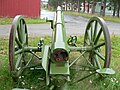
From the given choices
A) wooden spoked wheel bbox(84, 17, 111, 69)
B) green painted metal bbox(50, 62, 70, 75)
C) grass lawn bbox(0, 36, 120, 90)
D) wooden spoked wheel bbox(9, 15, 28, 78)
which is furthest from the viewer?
wooden spoked wheel bbox(84, 17, 111, 69)

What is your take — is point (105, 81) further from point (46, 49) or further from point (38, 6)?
point (38, 6)

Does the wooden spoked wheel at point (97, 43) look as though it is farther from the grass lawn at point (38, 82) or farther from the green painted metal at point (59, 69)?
the green painted metal at point (59, 69)

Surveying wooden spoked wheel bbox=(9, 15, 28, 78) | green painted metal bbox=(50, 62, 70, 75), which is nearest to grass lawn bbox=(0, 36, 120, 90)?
wooden spoked wheel bbox=(9, 15, 28, 78)

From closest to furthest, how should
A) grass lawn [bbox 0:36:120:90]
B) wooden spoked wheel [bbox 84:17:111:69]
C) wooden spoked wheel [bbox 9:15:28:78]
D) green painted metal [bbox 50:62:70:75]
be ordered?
green painted metal [bbox 50:62:70:75] → wooden spoked wheel [bbox 9:15:28:78] → grass lawn [bbox 0:36:120:90] → wooden spoked wheel [bbox 84:17:111:69]

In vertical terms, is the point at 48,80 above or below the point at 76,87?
above

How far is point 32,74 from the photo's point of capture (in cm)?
551

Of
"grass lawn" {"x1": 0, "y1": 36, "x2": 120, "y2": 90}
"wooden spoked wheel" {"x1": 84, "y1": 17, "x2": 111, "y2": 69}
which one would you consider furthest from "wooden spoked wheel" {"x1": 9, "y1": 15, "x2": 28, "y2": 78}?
"wooden spoked wheel" {"x1": 84, "y1": 17, "x2": 111, "y2": 69}

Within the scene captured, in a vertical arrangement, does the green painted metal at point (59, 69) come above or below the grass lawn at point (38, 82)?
above

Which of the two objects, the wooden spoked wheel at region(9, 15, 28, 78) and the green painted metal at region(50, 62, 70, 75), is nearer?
the green painted metal at region(50, 62, 70, 75)

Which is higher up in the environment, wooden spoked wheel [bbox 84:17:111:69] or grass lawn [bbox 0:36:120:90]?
wooden spoked wheel [bbox 84:17:111:69]

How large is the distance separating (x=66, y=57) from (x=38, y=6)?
59.6 feet

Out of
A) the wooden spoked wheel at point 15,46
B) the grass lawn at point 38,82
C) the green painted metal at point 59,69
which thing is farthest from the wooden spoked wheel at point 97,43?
the green painted metal at point 59,69

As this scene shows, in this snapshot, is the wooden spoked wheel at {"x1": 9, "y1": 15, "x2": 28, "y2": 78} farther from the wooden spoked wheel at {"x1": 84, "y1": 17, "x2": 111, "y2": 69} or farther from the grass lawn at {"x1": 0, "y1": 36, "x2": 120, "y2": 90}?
the wooden spoked wheel at {"x1": 84, "y1": 17, "x2": 111, "y2": 69}

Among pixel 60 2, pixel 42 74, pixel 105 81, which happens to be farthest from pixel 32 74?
pixel 60 2
